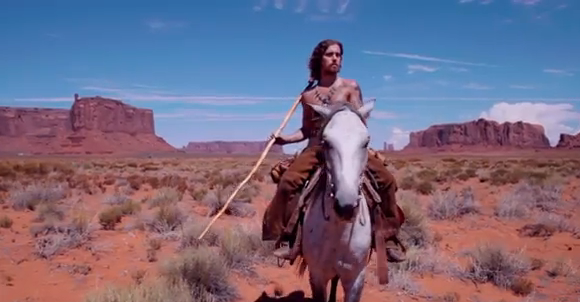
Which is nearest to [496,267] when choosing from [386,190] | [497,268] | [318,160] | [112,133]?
[497,268]

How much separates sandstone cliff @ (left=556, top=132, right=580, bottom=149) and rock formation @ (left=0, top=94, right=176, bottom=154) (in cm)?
12151

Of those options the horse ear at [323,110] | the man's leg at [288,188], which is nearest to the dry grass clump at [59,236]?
the man's leg at [288,188]

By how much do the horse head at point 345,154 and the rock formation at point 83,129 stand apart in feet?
438

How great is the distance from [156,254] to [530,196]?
12962 mm

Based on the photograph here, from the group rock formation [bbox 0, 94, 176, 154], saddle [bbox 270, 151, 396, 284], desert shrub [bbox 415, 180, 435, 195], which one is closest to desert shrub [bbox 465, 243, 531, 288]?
saddle [bbox 270, 151, 396, 284]

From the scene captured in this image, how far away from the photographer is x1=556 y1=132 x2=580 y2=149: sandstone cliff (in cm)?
13493

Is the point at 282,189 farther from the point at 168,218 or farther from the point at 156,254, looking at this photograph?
the point at 168,218

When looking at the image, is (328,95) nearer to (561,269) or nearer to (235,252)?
(235,252)

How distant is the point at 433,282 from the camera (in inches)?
300

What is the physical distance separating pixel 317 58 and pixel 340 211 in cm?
233

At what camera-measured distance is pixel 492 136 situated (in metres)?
148

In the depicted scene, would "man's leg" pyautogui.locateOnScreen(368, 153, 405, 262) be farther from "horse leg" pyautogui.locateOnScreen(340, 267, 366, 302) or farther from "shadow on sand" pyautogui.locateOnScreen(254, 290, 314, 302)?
"shadow on sand" pyautogui.locateOnScreen(254, 290, 314, 302)

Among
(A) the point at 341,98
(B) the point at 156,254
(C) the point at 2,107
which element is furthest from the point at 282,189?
(C) the point at 2,107

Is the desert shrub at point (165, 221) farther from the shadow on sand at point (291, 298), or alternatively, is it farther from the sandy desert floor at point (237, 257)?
the shadow on sand at point (291, 298)
